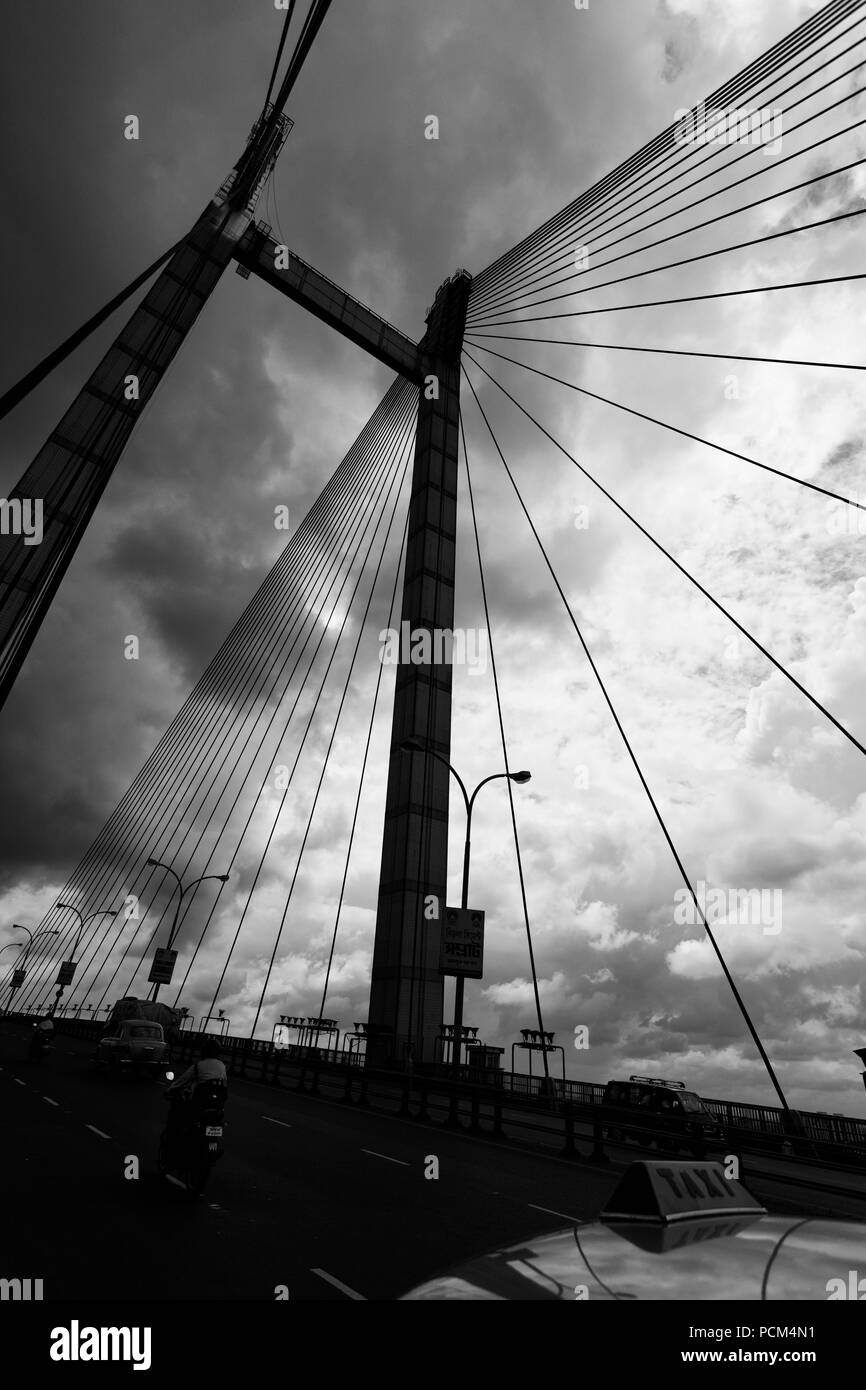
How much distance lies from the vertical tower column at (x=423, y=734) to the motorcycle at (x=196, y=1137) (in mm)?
19561

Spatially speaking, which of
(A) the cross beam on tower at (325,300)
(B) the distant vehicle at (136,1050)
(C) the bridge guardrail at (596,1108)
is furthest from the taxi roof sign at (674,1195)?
(A) the cross beam on tower at (325,300)

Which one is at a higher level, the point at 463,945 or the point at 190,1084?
the point at 463,945

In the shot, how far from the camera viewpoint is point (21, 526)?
30.4m

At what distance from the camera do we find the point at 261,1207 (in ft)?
28.4

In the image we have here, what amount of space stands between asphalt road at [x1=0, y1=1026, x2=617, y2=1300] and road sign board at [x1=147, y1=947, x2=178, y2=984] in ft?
83.1

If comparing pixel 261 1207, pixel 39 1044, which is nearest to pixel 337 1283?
pixel 261 1207

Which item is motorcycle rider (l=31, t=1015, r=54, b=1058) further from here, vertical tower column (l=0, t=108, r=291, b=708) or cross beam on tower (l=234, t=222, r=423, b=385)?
cross beam on tower (l=234, t=222, r=423, b=385)

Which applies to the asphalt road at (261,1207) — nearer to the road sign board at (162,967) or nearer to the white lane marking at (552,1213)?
the white lane marking at (552,1213)

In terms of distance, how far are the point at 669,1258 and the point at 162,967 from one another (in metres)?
43.6

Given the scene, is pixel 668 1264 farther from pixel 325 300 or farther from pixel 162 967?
pixel 325 300

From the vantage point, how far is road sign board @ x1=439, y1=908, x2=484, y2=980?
2223 cm
